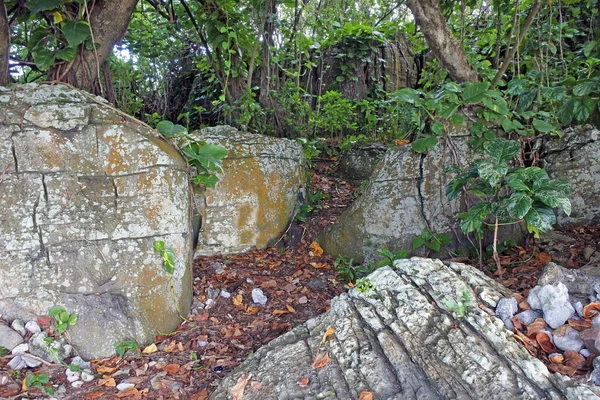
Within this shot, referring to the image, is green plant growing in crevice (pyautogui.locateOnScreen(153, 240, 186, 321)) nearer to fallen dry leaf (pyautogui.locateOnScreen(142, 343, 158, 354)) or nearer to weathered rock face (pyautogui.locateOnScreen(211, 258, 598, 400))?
fallen dry leaf (pyautogui.locateOnScreen(142, 343, 158, 354))

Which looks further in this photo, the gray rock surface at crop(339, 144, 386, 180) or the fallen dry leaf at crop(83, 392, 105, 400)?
the gray rock surface at crop(339, 144, 386, 180)

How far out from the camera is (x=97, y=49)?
11.7 ft

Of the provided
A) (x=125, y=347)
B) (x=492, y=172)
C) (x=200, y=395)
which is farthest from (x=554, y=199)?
(x=125, y=347)

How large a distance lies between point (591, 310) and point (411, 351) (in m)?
0.84

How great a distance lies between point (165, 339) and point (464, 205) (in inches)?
95.0

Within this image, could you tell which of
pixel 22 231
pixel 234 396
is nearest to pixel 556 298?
pixel 234 396

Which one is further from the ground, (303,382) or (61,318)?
(61,318)

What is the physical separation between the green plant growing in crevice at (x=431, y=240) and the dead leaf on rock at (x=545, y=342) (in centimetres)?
157

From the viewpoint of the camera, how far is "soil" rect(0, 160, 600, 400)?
8.67 feet

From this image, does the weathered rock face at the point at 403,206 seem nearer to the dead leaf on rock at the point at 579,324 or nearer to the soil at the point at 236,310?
the soil at the point at 236,310

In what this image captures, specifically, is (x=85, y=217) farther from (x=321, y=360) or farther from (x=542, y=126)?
(x=542, y=126)

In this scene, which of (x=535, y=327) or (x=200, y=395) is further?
(x=200, y=395)

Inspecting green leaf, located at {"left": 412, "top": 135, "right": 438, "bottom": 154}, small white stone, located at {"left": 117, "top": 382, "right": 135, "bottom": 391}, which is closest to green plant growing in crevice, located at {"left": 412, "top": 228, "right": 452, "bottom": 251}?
green leaf, located at {"left": 412, "top": 135, "right": 438, "bottom": 154}

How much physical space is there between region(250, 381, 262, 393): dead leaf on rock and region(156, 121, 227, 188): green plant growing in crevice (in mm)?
1525
